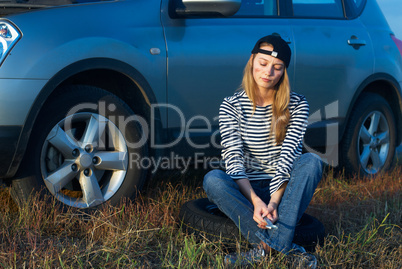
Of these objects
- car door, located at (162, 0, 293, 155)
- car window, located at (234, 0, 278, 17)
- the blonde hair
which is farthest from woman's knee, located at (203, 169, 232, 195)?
car window, located at (234, 0, 278, 17)

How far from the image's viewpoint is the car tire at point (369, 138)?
17.2 feet

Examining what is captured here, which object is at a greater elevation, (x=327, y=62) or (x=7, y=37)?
(x=7, y=37)

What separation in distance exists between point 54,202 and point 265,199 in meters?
1.26

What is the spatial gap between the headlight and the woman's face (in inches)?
55.2

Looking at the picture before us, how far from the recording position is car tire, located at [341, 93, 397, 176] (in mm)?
5242

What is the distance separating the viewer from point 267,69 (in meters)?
3.27

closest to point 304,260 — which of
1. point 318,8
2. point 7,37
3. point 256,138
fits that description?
point 256,138

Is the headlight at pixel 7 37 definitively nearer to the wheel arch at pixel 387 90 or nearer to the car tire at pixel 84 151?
the car tire at pixel 84 151

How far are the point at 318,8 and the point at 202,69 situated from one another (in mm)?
1528

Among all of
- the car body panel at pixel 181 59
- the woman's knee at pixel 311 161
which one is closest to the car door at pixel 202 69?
the car body panel at pixel 181 59

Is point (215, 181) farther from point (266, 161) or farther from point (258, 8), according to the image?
point (258, 8)

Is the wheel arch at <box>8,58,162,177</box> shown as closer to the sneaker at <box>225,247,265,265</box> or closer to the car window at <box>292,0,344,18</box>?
the sneaker at <box>225,247,265,265</box>

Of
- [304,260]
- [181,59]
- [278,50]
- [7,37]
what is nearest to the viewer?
[304,260]

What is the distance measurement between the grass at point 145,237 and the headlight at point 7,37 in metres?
0.89
